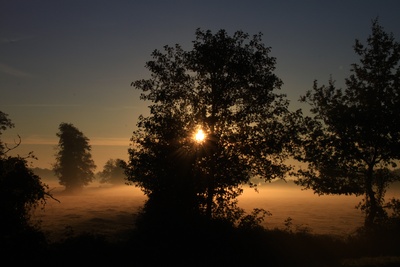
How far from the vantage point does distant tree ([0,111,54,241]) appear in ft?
47.4

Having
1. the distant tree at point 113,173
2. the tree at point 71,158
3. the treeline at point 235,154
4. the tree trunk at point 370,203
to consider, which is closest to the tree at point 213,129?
the treeline at point 235,154

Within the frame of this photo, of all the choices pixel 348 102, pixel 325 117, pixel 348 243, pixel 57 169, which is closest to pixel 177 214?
pixel 348 243

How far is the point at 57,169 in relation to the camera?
74.2 m

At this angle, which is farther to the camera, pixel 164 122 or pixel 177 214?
pixel 164 122

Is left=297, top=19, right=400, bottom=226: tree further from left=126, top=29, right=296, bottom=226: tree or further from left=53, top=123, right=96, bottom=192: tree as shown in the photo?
left=53, top=123, right=96, bottom=192: tree

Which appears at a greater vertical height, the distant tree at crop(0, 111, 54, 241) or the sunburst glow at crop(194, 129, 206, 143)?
the sunburst glow at crop(194, 129, 206, 143)

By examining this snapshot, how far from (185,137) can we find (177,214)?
5.04m

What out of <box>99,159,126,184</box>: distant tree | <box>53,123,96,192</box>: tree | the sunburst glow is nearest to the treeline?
the sunburst glow

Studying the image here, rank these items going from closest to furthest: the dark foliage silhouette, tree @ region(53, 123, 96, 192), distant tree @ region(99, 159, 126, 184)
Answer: the dark foliage silhouette < tree @ region(53, 123, 96, 192) < distant tree @ region(99, 159, 126, 184)

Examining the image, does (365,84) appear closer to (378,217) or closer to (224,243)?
(378,217)

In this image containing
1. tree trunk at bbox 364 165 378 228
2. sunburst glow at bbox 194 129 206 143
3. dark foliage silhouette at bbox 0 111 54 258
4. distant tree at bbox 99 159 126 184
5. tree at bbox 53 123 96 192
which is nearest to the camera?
dark foliage silhouette at bbox 0 111 54 258

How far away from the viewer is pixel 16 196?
15.2 meters

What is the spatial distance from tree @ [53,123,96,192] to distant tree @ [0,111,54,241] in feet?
206

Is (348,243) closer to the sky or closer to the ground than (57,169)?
closer to the ground
